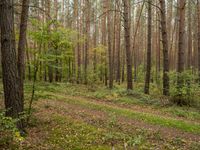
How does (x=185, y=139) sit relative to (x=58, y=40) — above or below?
below

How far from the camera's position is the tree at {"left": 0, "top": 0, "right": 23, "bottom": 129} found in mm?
6172

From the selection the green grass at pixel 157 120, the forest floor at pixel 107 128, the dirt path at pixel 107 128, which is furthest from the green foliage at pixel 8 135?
the green grass at pixel 157 120

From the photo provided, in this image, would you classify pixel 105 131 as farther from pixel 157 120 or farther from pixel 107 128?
pixel 157 120

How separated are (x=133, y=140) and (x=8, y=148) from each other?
3495mm

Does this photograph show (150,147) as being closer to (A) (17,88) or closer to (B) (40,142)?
(B) (40,142)

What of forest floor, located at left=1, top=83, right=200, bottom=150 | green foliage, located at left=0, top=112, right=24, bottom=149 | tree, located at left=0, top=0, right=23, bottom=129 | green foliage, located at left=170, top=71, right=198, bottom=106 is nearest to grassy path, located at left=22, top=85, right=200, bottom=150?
forest floor, located at left=1, top=83, right=200, bottom=150

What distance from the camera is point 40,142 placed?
254 inches

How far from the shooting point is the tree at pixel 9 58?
6.17m

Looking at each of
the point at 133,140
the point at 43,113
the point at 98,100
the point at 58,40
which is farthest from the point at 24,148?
the point at 58,40

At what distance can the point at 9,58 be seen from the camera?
20.6ft

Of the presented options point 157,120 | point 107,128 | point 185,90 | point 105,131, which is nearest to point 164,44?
point 185,90

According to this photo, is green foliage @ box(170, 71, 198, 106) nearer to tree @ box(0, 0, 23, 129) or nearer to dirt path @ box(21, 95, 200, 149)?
dirt path @ box(21, 95, 200, 149)

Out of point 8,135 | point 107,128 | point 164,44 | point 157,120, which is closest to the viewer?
point 8,135

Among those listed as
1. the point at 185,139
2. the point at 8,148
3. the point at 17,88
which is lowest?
the point at 185,139
